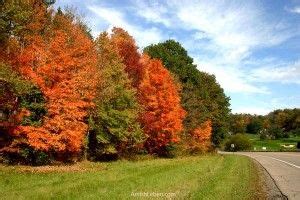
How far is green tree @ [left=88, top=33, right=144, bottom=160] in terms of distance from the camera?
40.6 m

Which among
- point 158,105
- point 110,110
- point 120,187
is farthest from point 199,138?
point 120,187

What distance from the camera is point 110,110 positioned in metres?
41.1

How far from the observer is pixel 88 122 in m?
40.7

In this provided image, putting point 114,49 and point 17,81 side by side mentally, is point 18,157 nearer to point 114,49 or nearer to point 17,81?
point 17,81

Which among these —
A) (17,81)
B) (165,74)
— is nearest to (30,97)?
(17,81)

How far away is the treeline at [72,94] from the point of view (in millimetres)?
30578

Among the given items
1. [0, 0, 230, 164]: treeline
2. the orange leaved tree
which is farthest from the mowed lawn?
the orange leaved tree

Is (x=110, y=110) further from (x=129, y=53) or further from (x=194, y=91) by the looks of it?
(x=194, y=91)

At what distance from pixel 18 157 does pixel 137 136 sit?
49.6 ft

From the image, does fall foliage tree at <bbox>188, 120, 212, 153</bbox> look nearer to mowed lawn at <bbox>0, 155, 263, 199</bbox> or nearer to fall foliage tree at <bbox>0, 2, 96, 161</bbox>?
A: fall foliage tree at <bbox>0, 2, 96, 161</bbox>

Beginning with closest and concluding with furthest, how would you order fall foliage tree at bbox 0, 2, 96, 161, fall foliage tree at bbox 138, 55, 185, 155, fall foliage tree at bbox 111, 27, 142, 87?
fall foliage tree at bbox 0, 2, 96, 161 < fall foliage tree at bbox 138, 55, 185, 155 < fall foliage tree at bbox 111, 27, 142, 87

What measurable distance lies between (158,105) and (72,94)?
19.4 meters

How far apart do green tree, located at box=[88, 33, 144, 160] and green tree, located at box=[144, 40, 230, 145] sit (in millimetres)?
22914

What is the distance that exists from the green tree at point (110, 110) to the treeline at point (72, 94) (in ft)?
0.32
